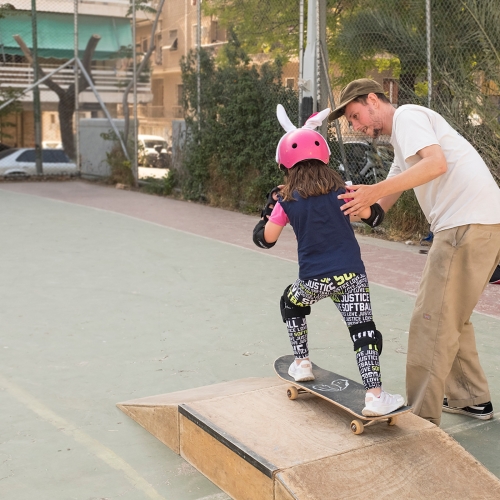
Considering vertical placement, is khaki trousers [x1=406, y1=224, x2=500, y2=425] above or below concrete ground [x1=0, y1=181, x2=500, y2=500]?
above

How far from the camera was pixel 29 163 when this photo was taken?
19453mm

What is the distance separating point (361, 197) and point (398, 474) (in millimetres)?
1279

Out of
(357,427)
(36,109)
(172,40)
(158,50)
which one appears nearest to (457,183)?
(357,427)

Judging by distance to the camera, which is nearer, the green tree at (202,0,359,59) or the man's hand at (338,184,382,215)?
the man's hand at (338,184,382,215)

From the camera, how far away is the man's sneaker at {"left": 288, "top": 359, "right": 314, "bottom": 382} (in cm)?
411

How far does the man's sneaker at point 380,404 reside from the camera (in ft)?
11.9

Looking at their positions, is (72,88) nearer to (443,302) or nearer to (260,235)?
(260,235)

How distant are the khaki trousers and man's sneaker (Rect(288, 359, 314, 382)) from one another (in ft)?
1.79

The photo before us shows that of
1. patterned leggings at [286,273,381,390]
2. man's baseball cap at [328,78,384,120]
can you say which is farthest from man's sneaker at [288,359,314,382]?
man's baseball cap at [328,78,384,120]

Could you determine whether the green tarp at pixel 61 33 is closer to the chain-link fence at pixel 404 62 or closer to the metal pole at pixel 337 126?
the chain-link fence at pixel 404 62

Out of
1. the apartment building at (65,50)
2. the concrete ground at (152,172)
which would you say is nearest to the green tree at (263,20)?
the apartment building at (65,50)

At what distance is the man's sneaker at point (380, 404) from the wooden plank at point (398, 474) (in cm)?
14

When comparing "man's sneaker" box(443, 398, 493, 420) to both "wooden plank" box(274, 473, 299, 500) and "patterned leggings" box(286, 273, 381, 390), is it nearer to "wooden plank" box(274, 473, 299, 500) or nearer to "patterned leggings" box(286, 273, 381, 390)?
"patterned leggings" box(286, 273, 381, 390)

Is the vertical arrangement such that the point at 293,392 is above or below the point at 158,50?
below
